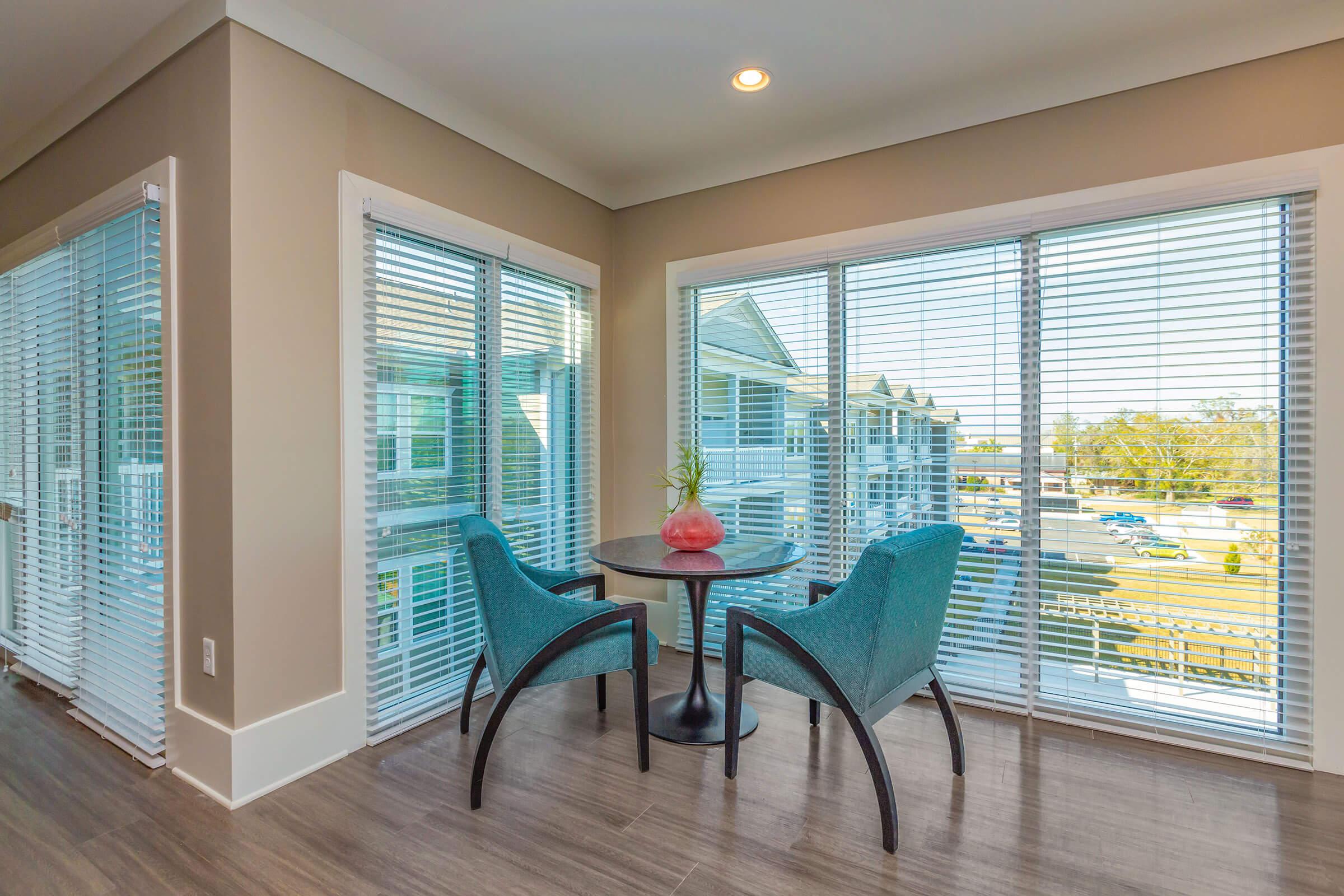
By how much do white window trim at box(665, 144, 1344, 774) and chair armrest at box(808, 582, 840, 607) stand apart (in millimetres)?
1270

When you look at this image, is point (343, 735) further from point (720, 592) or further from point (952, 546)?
point (952, 546)

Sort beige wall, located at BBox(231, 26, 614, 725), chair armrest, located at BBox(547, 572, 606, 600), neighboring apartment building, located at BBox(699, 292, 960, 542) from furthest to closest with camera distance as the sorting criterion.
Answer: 1. neighboring apartment building, located at BBox(699, 292, 960, 542)
2. chair armrest, located at BBox(547, 572, 606, 600)
3. beige wall, located at BBox(231, 26, 614, 725)

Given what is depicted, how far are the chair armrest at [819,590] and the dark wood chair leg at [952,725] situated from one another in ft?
1.50

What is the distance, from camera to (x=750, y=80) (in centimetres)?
279

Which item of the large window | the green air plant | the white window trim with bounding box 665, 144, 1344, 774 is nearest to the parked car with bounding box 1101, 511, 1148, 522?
the large window

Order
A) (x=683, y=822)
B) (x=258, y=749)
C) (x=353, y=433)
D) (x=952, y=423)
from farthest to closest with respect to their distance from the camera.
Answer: (x=952, y=423) < (x=353, y=433) < (x=258, y=749) < (x=683, y=822)

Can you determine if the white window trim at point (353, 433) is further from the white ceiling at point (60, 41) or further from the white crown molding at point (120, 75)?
the white ceiling at point (60, 41)

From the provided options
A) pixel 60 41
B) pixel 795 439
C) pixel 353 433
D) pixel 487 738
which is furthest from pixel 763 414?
pixel 60 41

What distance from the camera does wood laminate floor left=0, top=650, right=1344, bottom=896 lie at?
180 cm

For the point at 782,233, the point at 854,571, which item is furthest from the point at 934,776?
the point at 782,233

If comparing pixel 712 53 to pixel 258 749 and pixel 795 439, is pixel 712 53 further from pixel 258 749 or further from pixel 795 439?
pixel 258 749

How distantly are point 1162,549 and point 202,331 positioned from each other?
3.63 m

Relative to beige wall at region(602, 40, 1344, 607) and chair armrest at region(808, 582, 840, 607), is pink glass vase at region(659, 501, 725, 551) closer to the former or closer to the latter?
chair armrest at region(808, 582, 840, 607)

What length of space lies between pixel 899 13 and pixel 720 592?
2.72m
